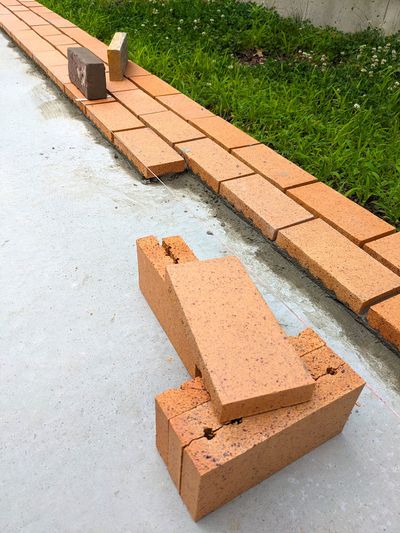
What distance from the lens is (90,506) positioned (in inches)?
50.9

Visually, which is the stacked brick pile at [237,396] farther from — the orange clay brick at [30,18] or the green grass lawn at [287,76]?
the orange clay brick at [30,18]

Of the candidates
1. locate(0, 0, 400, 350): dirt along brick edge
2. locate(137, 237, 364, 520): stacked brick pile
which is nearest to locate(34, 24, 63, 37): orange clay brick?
locate(0, 0, 400, 350): dirt along brick edge

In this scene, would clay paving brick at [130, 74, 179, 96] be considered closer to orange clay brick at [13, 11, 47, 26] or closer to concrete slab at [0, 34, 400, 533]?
concrete slab at [0, 34, 400, 533]

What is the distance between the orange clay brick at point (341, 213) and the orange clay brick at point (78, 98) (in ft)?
6.15

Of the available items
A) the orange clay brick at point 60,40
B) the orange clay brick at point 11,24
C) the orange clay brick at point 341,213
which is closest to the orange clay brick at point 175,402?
the orange clay brick at point 341,213

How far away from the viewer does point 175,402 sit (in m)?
1.28

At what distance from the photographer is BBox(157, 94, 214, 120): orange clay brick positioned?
3.45 metres

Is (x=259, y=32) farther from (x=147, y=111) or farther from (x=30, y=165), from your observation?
(x=30, y=165)

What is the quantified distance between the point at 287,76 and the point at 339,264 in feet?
8.94

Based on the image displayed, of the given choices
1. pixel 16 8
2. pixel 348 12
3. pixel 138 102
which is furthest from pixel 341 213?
pixel 16 8

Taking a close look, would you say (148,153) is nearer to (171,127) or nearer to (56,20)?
(171,127)

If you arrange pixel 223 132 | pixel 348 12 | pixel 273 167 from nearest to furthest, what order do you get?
pixel 273 167 → pixel 223 132 → pixel 348 12

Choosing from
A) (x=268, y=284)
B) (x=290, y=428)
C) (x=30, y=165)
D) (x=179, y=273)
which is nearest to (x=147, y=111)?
(x=30, y=165)

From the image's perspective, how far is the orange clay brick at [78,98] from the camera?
138 inches
